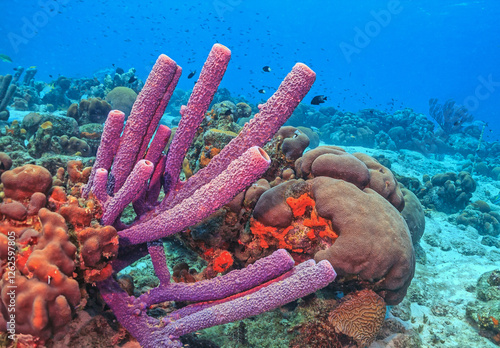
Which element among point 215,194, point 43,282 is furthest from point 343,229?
point 43,282

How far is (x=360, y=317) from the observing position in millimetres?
2863

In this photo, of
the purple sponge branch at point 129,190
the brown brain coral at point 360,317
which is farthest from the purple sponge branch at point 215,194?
the brown brain coral at point 360,317

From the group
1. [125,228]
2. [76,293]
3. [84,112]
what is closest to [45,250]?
[76,293]

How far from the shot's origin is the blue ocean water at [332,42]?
3120 inches

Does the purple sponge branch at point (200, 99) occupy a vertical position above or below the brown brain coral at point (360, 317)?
above

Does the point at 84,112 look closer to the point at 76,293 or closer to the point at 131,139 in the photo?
the point at 131,139

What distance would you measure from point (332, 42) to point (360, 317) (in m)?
130

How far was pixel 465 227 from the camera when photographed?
833cm

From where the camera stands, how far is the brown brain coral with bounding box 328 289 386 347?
2.80 meters

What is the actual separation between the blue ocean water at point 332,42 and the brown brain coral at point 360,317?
74.0m

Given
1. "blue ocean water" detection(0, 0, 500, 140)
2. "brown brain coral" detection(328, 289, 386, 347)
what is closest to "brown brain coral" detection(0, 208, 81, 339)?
"brown brain coral" detection(328, 289, 386, 347)

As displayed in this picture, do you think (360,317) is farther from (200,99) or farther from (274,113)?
(200,99)

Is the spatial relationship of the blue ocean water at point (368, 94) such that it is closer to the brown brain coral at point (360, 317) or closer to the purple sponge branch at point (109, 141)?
the brown brain coral at point (360, 317)

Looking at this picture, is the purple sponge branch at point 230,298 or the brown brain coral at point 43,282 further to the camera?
the purple sponge branch at point 230,298
